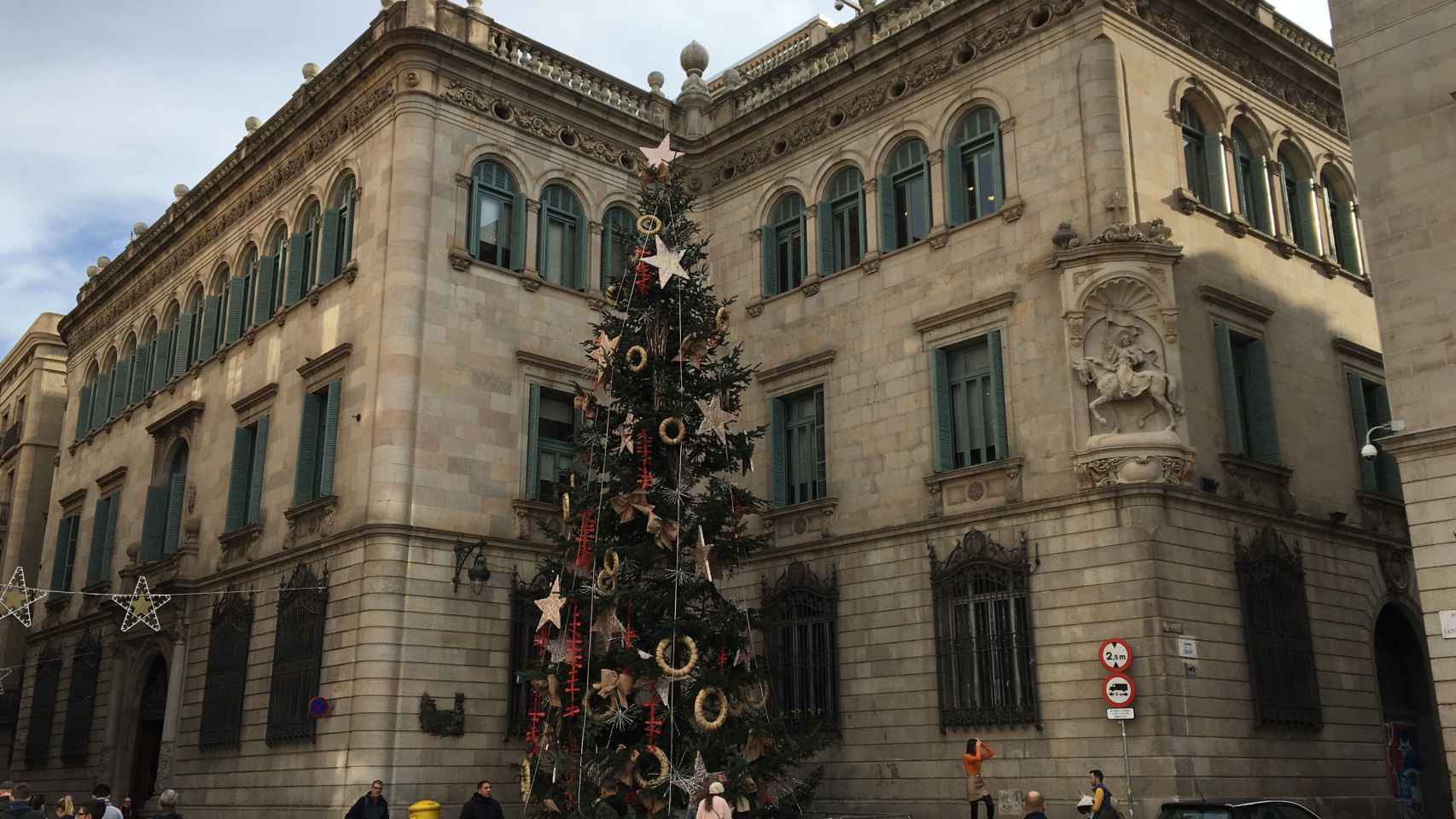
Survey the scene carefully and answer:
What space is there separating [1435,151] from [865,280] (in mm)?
10444

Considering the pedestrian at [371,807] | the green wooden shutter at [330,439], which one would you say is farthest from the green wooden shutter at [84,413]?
the pedestrian at [371,807]

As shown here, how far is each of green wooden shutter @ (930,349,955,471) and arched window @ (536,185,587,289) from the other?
27.0 ft

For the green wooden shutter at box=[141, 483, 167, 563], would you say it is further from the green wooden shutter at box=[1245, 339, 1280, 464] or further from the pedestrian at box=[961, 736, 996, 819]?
the green wooden shutter at box=[1245, 339, 1280, 464]

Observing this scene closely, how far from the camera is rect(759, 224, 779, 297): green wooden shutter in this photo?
28.0 metres

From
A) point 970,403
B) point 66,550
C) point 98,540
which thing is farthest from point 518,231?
point 66,550

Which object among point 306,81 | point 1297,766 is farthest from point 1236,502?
point 306,81

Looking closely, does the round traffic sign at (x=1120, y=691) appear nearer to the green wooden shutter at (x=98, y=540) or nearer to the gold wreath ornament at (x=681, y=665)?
the gold wreath ornament at (x=681, y=665)

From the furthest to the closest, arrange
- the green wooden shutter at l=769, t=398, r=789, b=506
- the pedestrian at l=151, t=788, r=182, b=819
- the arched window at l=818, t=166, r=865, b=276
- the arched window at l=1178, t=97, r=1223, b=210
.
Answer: the arched window at l=818, t=166, r=865, b=276 → the green wooden shutter at l=769, t=398, r=789, b=506 → the arched window at l=1178, t=97, r=1223, b=210 → the pedestrian at l=151, t=788, r=182, b=819

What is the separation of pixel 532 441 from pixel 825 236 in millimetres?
7094

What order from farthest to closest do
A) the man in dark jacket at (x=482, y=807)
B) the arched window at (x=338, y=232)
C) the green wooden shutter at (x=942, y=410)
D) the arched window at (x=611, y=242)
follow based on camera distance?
the arched window at (x=611, y=242)
the arched window at (x=338, y=232)
the green wooden shutter at (x=942, y=410)
the man in dark jacket at (x=482, y=807)

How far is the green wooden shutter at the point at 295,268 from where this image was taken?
1142 inches

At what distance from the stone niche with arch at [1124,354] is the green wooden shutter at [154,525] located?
2156 centimetres

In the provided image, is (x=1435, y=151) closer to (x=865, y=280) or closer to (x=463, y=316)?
(x=865, y=280)

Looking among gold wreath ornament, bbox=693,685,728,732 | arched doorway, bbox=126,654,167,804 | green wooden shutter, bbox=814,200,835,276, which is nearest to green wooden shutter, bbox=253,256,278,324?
arched doorway, bbox=126,654,167,804
